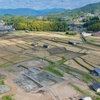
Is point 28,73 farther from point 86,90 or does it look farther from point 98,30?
point 98,30

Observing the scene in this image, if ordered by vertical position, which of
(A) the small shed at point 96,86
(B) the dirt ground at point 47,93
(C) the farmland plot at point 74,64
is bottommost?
(B) the dirt ground at point 47,93

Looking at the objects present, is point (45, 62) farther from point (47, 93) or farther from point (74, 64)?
point (47, 93)

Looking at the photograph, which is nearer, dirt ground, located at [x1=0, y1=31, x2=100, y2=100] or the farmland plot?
dirt ground, located at [x1=0, y1=31, x2=100, y2=100]

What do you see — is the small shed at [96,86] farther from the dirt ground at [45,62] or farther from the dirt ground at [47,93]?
the dirt ground at [47,93]

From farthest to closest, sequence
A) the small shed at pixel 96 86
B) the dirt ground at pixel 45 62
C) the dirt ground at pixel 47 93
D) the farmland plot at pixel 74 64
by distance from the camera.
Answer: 1. the farmland plot at pixel 74 64
2. the small shed at pixel 96 86
3. the dirt ground at pixel 45 62
4. the dirt ground at pixel 47 93

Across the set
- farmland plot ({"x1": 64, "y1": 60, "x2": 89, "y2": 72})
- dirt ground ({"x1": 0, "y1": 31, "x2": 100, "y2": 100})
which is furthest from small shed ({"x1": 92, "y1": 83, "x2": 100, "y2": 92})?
farmland plot ({"x1": 64, "y1": 60, "x2": 89, "y2": 72})

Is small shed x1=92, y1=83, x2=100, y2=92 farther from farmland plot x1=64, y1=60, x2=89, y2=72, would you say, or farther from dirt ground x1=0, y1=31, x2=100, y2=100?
farmland plot x1=64, y1=60, x2=89, y2=72

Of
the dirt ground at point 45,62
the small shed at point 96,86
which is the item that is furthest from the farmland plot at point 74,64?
the small shed at point 96,86

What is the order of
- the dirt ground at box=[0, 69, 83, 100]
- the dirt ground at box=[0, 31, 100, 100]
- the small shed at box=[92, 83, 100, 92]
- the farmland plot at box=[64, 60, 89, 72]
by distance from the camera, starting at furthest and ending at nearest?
the farmland plot at box=[64, 60, 89, 72], the small shed at box=[92, 83, 100, 92], the dirt ground at box=[0, 31, 100, 100], the dirt ground at box=[0, 69, 83, 100]

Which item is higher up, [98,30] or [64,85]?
[98,30]

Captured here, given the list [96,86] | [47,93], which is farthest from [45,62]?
[96,86]

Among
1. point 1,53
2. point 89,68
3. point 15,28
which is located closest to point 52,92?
point 89,68
